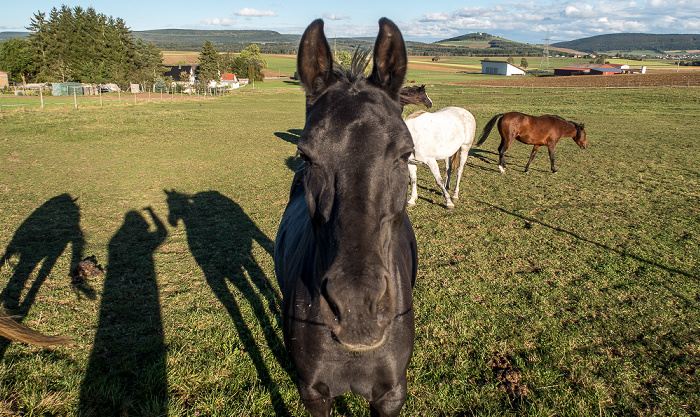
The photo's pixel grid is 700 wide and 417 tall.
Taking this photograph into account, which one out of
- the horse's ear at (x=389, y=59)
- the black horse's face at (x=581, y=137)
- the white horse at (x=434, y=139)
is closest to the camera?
the horse's ear at (x=389, y=59)

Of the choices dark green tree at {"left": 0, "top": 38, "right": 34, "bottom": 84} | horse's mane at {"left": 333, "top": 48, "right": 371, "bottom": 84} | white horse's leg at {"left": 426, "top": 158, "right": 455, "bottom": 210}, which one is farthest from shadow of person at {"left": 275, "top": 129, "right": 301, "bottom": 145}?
dark green tree at {"left": 0, "top": 38, "right": 34, "bottom": 84}

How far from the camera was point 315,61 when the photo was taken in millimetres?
1806

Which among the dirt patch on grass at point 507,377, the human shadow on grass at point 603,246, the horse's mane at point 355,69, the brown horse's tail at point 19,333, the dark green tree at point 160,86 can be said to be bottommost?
the dirt patch on grass at point 507,377

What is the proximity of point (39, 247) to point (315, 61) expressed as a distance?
6408 millimetres

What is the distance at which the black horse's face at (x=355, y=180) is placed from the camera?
Result: 1.36 m

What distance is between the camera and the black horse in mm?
1377

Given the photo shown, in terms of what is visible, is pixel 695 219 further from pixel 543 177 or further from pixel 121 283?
pixel 121 283

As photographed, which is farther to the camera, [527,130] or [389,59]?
[527,130]

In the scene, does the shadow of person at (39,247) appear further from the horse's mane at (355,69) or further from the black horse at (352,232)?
the horse's mane at (355,69)

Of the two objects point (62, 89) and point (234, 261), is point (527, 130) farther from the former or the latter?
point (62, 89)

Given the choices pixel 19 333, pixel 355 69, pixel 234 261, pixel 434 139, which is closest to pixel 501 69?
pixel 434 139

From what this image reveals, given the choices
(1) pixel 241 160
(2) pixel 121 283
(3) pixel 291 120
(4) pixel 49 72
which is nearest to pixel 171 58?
(4) pixel 49 72

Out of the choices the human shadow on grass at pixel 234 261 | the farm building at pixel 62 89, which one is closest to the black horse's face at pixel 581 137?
the human shadow on grass at pixel 234 261

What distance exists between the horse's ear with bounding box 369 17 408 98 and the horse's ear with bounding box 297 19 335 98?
231 millimetres
